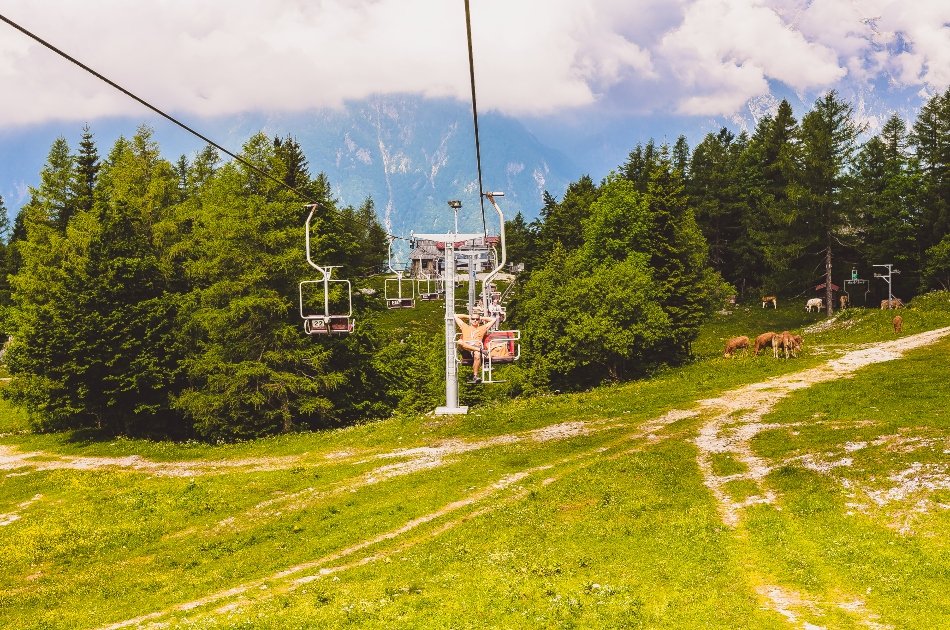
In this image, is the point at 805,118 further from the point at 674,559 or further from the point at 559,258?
the point at 674,559

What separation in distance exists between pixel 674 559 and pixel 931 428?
Result: 52.7 ft

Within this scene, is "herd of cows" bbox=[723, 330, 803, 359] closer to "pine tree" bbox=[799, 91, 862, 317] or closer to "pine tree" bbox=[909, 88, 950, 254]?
"pine tree" bbox=[799, 91, 862, 317]

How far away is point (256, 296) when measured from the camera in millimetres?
42812

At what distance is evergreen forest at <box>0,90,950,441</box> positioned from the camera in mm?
43969

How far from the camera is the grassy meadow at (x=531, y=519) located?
15.7 m

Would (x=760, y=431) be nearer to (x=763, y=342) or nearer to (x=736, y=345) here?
(x=763, y=342)

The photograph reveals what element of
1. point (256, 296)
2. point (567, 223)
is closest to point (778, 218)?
point (567, 223)

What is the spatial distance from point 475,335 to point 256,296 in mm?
17336

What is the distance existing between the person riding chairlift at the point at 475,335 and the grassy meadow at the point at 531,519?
14.0 ft

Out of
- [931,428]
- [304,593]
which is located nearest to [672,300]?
[931,428]

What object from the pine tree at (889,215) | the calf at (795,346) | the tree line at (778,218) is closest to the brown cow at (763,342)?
the calf at (795,346)

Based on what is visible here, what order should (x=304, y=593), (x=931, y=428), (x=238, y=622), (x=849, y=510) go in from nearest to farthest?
1. (x=238, y=622)
2. (x=304, y=593)
3. (x=849, y=510)
4. (x=931, y=428)

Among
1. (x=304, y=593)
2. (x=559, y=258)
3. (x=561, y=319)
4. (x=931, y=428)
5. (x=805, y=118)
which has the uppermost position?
(x=805, y=118)

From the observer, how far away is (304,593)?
17.8m
